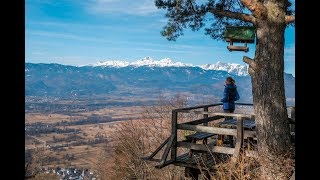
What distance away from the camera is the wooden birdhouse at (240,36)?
8133 millimetres

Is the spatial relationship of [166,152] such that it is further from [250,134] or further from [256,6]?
[256,6]

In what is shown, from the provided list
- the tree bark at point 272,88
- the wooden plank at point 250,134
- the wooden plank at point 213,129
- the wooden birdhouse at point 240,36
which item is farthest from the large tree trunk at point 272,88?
the wooden plank at point 213,129

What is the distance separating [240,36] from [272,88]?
1.56 m

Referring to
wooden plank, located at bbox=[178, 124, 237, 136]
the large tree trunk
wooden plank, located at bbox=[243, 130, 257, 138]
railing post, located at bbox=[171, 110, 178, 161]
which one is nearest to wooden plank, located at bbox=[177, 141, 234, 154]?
railing post, located at bbox=[171, 110, 178, 161]

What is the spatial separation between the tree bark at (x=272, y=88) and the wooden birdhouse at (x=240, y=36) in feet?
2.17

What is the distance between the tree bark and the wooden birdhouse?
0.66m
